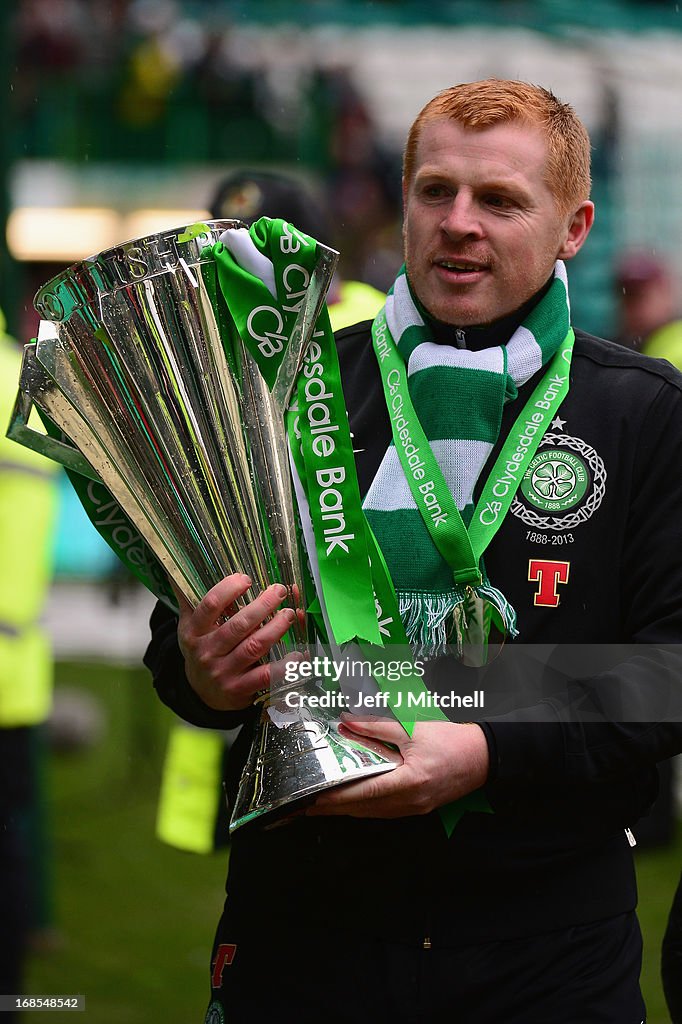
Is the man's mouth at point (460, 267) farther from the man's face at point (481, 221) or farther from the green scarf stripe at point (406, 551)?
the green scarf stripe at point (406, 551)

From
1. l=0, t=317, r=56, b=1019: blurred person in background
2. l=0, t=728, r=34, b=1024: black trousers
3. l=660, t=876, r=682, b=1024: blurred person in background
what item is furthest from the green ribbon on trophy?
l=0, t=728, r=34, b=1024: black trousers

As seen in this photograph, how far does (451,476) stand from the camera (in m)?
2.09

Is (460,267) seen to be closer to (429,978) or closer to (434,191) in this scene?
(434,191)

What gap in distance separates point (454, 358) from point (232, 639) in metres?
0.53

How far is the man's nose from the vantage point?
206 centimetres

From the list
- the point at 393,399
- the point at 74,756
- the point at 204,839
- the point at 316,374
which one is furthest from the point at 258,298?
the point at 74,756

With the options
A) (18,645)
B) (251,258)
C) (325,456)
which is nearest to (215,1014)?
(325,456)

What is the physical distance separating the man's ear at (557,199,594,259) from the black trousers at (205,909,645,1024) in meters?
0.99

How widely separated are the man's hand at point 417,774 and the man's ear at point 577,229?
748 mm

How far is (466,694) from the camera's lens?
2064 millimetres

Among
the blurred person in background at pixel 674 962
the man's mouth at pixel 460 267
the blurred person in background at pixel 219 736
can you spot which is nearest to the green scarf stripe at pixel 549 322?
the man's mouth at pixel 460 267

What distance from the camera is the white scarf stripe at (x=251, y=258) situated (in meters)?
1.95

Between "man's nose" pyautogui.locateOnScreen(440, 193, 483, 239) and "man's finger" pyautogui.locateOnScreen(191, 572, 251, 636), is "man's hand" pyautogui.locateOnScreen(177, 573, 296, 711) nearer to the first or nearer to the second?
"man's finger" pyautogui.locateOnScreen(191, 572, 251, 636)

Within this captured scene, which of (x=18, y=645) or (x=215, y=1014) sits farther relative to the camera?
(x=18, y=645)
